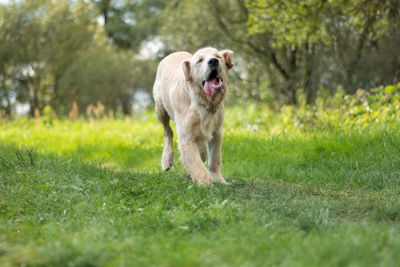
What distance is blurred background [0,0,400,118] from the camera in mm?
9133

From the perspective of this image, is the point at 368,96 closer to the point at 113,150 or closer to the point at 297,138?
the point at 297,138

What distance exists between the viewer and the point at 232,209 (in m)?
3.75

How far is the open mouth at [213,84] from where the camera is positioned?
16.3 feet

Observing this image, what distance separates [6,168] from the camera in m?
5.22

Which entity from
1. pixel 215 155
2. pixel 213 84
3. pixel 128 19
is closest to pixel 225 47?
pixel 215 155

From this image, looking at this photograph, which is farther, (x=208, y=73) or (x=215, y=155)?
(x=215, y=155)

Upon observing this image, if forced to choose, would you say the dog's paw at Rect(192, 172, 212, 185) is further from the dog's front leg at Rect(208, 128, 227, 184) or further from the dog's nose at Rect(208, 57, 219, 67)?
the dog's nose at Rect(208, 57, 219, 67)

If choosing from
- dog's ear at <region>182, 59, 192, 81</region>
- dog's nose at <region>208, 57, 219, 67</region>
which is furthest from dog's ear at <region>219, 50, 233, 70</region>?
dog's ear at <region>182, 59, 192, 81</region>

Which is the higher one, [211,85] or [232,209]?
[211,85]

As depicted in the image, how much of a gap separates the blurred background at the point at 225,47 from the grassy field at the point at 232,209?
96.2 inches

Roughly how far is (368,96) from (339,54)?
1.90 m

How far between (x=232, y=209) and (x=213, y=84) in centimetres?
171

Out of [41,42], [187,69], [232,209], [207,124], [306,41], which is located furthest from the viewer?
[41,42]

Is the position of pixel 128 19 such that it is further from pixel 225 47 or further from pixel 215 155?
pixel 215 155
